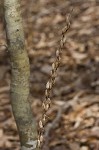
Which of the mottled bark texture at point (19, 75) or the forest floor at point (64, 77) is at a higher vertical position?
the mottled bark texture at point (19, 75)

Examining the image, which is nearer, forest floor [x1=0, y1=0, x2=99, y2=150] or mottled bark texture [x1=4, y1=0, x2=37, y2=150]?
mottled bark texture [x1=4, y1=0, x2=37, y2=150]

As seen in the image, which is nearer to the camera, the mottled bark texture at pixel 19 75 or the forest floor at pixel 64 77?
the mottled bark texture at pixel 19 75

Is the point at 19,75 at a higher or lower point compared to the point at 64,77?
higher

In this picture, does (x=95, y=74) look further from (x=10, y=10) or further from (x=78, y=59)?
(x=10, y=10)

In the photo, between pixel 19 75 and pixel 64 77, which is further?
pixel 64 77

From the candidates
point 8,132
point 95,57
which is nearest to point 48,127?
point 8,132
